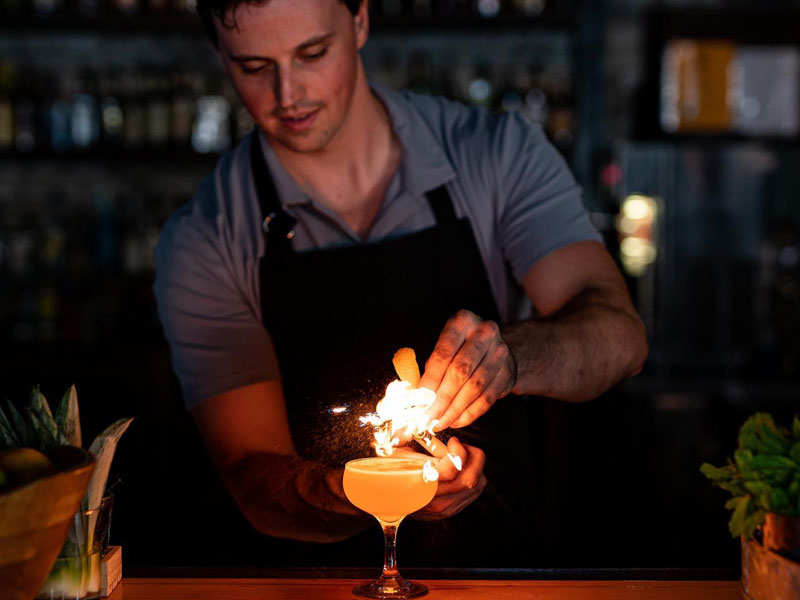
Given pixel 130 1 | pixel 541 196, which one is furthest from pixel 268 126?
pixel 130 1

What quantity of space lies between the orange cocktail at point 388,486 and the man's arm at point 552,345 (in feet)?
0.30

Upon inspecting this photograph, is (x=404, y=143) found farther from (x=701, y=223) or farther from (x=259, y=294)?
(x=701, y=223)

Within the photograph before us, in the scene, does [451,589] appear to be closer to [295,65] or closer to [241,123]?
[295,65]

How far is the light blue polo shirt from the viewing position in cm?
218

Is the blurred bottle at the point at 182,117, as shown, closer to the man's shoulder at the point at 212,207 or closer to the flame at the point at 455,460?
the man's shoulder at the point at 212,207

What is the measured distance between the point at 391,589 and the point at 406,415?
23 cm

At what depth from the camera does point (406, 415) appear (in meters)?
1.41

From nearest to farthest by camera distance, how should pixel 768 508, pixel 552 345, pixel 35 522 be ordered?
pixel 35 522, pixel 768 508, pixel 552 345

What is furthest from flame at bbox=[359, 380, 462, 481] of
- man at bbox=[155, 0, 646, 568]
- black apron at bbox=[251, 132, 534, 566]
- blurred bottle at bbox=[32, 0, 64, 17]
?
blurred bottle at bbox=[32, 0, 64, 17]

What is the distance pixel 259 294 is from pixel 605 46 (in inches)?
107

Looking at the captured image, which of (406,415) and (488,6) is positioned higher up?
(488,6)

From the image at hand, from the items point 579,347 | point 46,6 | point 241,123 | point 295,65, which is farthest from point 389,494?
point 46,6

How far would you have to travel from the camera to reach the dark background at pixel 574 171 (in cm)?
375

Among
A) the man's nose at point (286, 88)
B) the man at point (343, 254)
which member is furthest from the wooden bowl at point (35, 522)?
the man's nose at point (286, 88)
